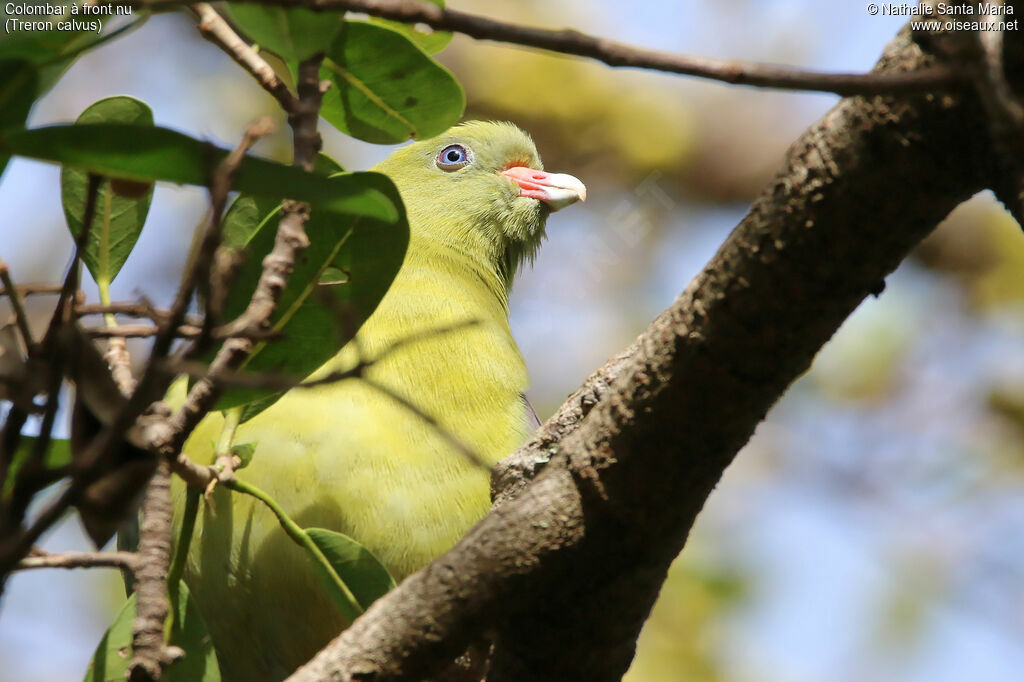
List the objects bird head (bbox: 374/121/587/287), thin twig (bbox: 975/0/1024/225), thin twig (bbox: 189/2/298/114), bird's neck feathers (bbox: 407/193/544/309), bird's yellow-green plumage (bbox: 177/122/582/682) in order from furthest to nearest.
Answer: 1. bird head (bbox: 374/121/587/287)
2. bird's neck feathers (bbox: 407/193/544/309)
3. bird's yellow-green plumage (bbox: 177/122/582/682)
4. thin twig (bbox: 189/2/298/114)
5. thin twig (bbox: 975/0/1024/225)

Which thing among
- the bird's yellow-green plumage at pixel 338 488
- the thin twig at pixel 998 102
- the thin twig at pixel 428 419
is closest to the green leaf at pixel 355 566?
the bird's yellow-green plumage at pixel 338 488

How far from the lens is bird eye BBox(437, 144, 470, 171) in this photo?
3.51 metres

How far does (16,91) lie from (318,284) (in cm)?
47

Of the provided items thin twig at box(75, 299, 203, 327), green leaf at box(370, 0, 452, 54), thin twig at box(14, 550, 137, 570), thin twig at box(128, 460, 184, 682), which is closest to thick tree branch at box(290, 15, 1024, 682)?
thin twig at box(128, 460, 184, 682)

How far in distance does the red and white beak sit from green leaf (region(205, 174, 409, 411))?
1917 millimetres

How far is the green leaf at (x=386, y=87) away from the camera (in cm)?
149

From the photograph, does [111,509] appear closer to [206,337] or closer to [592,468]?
[206,337]

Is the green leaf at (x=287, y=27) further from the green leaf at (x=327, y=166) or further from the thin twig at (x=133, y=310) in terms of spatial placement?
the green leaf at (x=327, y=166)

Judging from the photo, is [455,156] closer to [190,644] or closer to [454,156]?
[454,156]

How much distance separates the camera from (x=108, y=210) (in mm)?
1653

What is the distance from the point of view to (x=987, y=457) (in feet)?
19.2

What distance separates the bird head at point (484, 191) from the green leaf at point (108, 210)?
5.44ft

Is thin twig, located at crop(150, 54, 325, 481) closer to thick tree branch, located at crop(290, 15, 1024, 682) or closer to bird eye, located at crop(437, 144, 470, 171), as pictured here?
thick tree branch, located at crop(290, 15, 1024, 682)

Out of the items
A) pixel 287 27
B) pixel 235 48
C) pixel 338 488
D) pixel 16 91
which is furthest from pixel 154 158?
pixel 338 488
